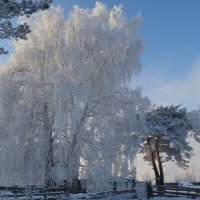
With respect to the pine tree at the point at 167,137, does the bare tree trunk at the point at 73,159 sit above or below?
below

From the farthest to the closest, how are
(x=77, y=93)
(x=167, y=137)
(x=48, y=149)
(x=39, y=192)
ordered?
(x=167, y=137)
(x=48, y=149)
(x=77, y=93)
(x=39, y=192)

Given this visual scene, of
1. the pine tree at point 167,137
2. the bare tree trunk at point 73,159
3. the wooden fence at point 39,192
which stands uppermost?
the pine tree at point 167,137

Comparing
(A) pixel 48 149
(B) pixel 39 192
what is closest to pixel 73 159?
(A) pixel 48 149

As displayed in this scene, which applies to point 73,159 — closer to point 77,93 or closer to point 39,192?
point 39,192

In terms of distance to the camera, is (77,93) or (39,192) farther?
(77,93)

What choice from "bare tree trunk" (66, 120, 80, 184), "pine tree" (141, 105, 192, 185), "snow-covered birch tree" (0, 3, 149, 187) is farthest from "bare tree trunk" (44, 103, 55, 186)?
"pine tree" (141, 105, 192, 185)

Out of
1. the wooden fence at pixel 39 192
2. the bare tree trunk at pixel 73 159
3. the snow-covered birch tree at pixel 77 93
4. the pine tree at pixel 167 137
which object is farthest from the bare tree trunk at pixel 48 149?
the pine tree at pixel 167 137

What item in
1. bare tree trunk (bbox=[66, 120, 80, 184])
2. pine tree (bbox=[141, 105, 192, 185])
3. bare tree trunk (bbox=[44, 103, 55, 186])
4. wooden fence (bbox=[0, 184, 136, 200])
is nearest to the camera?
wooden fence (bbox=[0, 184, 136, 200])

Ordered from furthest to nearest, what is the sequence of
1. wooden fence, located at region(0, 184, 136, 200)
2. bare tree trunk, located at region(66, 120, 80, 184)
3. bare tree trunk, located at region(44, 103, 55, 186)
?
1. bare tree trunk, located at region(44, 103, 55, 186)
2. bare tree trunk, located at region(66, 120, 80, 184)
3. wooden fence, located at region(0, 184, 136, 200)

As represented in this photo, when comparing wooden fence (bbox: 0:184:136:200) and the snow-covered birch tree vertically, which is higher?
the snow-covered birch tree

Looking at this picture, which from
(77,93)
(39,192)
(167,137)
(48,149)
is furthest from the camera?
(167,137)

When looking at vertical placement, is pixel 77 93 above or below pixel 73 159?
above

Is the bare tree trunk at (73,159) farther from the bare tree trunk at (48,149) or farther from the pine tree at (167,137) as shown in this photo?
the pine tree at (167,137)

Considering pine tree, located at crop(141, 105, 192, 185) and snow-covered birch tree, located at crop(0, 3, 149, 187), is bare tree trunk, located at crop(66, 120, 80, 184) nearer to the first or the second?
snow-covered birch tree, located at crop(0, 3, 149, 187)
